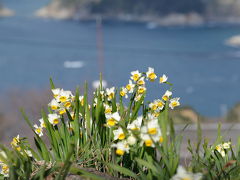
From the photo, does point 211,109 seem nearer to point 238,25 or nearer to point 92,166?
point 238,25

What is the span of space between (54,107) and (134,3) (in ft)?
259

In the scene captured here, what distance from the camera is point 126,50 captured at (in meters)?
88.1

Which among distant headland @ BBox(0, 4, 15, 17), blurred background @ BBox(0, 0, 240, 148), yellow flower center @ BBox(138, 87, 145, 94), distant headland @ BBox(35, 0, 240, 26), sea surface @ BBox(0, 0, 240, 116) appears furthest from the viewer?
distant headland @ BBox(0, 4, 15, 17)

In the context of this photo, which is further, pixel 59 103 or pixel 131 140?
pixel 59 103

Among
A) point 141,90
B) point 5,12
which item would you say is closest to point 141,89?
point 141,90

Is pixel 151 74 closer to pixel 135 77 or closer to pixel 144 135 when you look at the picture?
pixel 135 77

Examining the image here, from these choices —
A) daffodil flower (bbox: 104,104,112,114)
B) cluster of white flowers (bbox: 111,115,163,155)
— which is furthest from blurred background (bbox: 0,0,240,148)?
cluster of white flowers (bbox: 111,115,163,155)

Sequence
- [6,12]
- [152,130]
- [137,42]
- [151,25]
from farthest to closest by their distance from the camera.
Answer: [6,12] → [151,25] → [137,42] → [152,130]

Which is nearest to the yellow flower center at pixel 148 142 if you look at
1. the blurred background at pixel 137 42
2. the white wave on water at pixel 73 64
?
the blurred background at pixel 137 42

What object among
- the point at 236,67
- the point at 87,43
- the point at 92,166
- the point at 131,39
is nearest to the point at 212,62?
the point at 236,67

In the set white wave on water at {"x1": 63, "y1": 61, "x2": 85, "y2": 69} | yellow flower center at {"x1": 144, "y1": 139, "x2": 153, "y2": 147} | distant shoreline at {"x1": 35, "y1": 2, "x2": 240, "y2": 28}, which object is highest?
distant shoreline at {"x1": 35, "y1": 2, "x2": 240, "y2": 28}

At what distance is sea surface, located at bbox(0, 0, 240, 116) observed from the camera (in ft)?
252

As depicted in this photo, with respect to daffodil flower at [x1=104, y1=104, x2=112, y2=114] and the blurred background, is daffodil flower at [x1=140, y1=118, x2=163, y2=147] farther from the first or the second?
the blurred background

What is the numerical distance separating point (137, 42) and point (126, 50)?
15.9 ft
